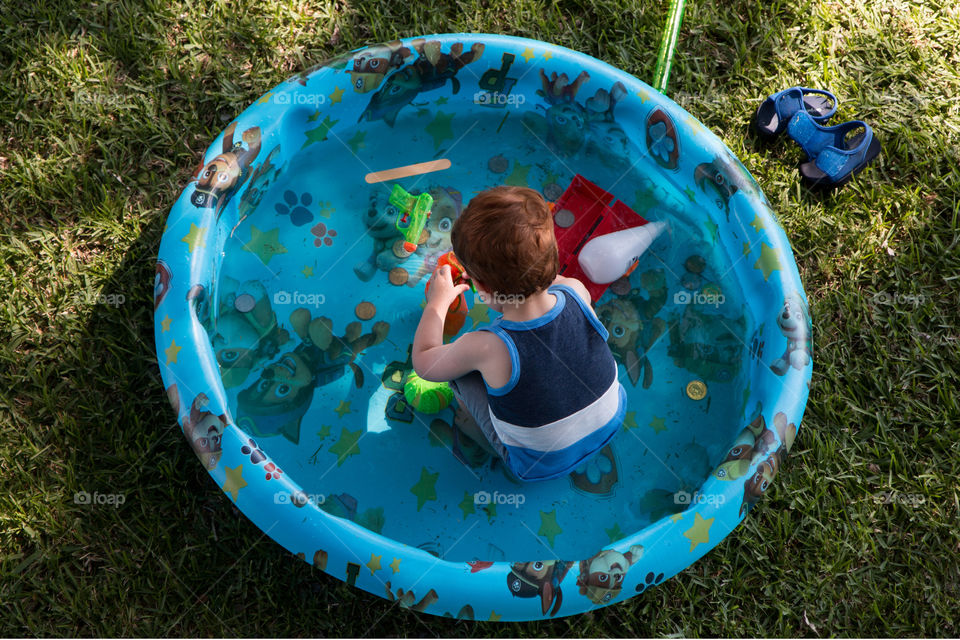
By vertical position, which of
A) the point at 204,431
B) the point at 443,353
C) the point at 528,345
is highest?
the point at 528,345

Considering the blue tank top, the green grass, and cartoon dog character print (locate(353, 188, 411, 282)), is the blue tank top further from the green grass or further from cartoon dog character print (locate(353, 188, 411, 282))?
cartoon dog character print (locate(353, 188, 411, 282))

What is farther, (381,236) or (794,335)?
(381,236)

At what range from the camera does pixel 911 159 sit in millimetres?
2766

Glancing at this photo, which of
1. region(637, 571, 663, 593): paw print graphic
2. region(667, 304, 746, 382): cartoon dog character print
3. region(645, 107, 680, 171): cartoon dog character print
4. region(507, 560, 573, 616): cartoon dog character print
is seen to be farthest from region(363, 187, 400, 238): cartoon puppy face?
region(637, 571, 663, 593): paw print graphic

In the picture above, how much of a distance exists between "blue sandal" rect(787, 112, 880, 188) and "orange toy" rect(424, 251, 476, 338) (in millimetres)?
1336

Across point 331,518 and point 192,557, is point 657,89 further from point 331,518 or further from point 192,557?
point 192,557

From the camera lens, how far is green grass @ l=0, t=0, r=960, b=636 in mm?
Result: 2186

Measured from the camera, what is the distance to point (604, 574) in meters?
1.88

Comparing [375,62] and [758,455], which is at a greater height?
[375,62]

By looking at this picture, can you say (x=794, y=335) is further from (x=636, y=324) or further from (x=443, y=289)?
(x=443, y=289)

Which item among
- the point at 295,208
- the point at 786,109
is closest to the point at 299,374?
the point at 295,208

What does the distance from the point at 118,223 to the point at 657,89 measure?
77.7 inches

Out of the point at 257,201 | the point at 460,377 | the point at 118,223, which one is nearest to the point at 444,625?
the point at 460,377

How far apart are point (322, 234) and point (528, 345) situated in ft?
3.48
